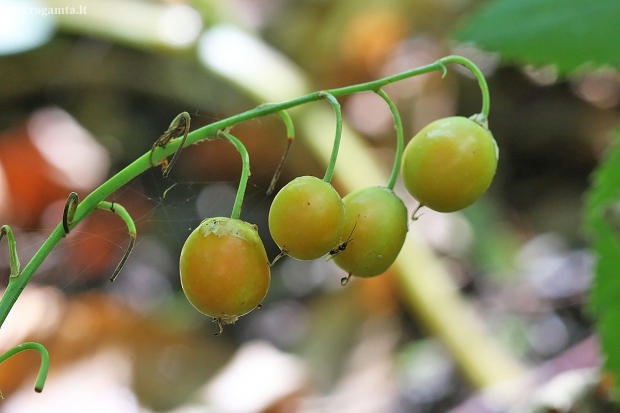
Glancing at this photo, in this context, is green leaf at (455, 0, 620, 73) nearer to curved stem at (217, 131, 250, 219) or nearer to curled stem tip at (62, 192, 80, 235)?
curved stem at (217, 131, 250, 219)

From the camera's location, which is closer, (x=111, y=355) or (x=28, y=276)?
(x=28, y=276)

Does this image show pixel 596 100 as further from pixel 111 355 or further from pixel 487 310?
pixel 111 355

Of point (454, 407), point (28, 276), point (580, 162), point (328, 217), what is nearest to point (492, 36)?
point (328, 217)

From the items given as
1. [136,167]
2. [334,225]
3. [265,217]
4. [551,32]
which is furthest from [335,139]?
[265,217]

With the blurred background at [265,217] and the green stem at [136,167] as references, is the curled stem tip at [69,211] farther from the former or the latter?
the blurred background at [265,217]

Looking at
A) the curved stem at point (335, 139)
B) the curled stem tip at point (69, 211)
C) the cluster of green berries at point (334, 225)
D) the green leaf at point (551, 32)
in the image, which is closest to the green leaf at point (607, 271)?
the green leaf at point (551, 32)

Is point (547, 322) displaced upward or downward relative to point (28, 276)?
upward
